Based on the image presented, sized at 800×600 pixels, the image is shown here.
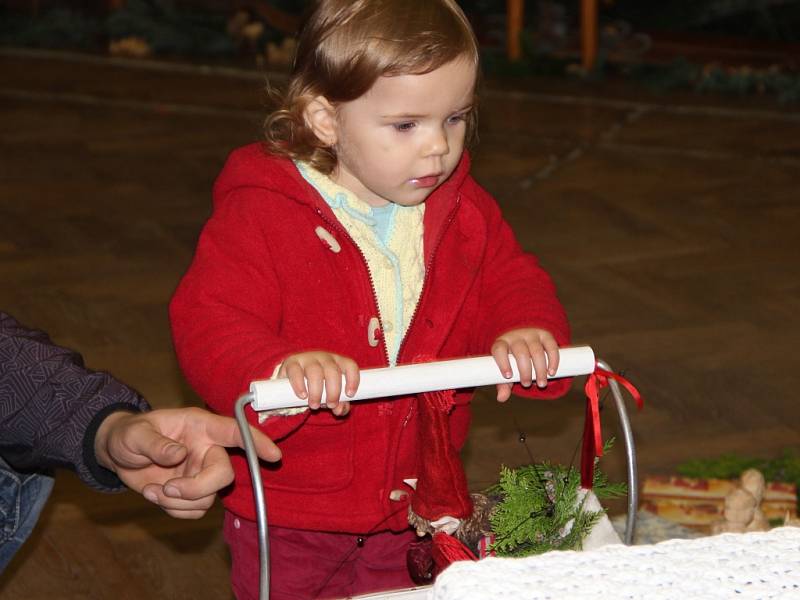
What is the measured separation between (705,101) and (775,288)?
2045 millimetres

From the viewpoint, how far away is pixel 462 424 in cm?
158

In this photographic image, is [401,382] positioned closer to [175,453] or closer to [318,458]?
[175,453]

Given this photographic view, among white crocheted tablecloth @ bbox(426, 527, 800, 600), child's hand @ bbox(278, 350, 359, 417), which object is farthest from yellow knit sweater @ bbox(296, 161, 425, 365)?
white crocheted tablecloth @ bbox(426, 527, 800, 600)

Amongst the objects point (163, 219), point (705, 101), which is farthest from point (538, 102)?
point (163, 219)

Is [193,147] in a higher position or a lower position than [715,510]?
lower

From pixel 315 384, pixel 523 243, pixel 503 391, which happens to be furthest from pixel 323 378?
pixel 523 243

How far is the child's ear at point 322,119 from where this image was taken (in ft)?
4.97

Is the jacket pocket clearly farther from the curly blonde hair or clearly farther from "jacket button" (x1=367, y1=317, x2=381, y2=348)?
the curly blonde hair

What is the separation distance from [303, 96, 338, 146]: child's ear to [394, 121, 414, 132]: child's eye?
0.37 feet

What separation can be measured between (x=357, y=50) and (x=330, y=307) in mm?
284

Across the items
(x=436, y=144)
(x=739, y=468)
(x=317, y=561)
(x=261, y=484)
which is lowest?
(x=739, y=468)

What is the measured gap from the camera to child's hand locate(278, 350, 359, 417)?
113 cm

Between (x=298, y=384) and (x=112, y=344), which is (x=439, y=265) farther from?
(x=112, y=344)

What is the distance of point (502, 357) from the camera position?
4.17 feet
